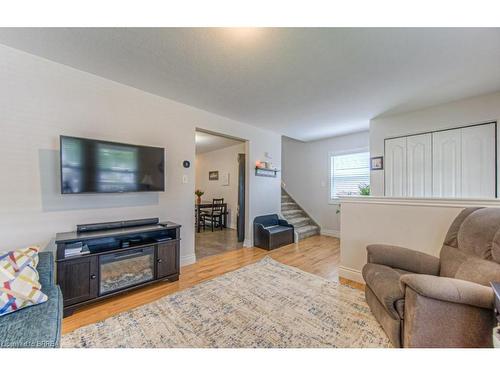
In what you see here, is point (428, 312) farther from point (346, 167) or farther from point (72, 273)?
point (346, 167)

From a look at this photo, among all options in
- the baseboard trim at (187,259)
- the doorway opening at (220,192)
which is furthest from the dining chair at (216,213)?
the baseboard trim at (187,259)

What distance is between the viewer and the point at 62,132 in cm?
202

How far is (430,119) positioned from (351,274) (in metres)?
2.72

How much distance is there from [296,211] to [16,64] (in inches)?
209

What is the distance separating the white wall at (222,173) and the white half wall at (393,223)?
3.57 m

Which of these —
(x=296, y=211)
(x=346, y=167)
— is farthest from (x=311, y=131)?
(x=296, y=211)

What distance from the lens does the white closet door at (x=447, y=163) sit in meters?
2.85

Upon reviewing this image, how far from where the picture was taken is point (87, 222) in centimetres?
215

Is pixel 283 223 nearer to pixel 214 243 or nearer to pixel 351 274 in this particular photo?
pixel 214 243

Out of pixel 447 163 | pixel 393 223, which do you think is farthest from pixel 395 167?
pixel 393 223

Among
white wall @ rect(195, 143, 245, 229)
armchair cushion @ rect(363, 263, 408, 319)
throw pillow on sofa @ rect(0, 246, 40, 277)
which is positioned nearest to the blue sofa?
throw pillow on sofa @ rect(0, 246, 40, 277)

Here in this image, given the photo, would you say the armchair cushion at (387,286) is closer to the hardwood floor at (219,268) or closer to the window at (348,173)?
the hardwood floor at (219,268)

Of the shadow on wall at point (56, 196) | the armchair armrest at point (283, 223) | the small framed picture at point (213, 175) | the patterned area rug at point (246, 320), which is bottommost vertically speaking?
the patterned area rug at point (246, 320)

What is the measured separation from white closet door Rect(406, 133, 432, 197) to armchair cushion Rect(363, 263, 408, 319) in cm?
218
